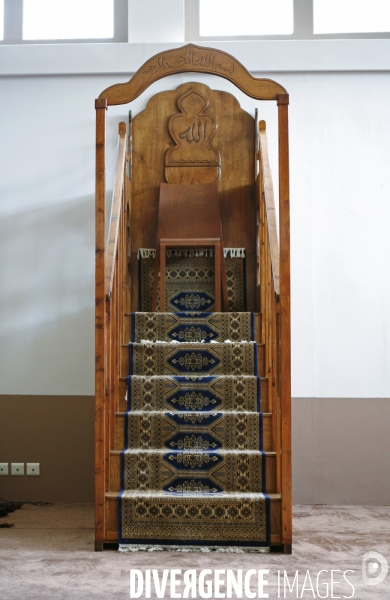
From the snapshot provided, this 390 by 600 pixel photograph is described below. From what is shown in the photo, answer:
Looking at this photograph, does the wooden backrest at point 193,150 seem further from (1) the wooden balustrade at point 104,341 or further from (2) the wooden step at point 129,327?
(1) the wooden balustrade at point 104,341

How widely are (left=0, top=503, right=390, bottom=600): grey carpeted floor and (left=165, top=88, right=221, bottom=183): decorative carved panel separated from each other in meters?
2.32

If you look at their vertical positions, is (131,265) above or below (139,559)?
above

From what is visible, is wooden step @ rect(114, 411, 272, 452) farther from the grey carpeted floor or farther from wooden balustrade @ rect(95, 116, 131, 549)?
the grey carpeted floor

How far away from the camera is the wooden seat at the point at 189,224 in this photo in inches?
163

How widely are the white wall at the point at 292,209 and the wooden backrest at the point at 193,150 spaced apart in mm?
140

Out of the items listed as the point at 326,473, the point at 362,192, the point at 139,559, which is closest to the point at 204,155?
the point at 362,192

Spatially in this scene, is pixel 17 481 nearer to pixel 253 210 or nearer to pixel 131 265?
pixel 131 265

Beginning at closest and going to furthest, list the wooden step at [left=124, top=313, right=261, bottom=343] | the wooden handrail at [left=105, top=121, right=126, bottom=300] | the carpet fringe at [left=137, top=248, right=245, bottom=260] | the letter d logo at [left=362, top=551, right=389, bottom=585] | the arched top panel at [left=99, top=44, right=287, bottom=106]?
the letter d logo at [left=362, top=551, right=389, bottom=585], the arched top panel at [left=99, top=44, right=287, bottom=106], the wooden handrail at [left=105, top=121, right=126, bottom=300], the wooden step at [left=124, top=313, right=261, bottom=343], the carpet fringe at [left=137, top=248, right=245, bottom=260]

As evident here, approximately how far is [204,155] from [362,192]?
1.11 m

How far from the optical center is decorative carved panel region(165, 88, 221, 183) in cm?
460

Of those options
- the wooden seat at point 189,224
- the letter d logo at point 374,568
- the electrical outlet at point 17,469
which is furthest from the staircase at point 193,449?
the electrical outlet at point 17,469

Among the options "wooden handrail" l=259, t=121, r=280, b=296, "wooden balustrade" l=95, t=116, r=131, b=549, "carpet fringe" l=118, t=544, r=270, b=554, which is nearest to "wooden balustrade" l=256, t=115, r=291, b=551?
"wooden handrail" l=259, t=121, r=280, b=296

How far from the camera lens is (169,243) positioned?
4.16 meters

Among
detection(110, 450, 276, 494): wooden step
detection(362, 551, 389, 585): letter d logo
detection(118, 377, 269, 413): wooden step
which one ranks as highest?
detection(118, 377, 269, 413): wooden step
